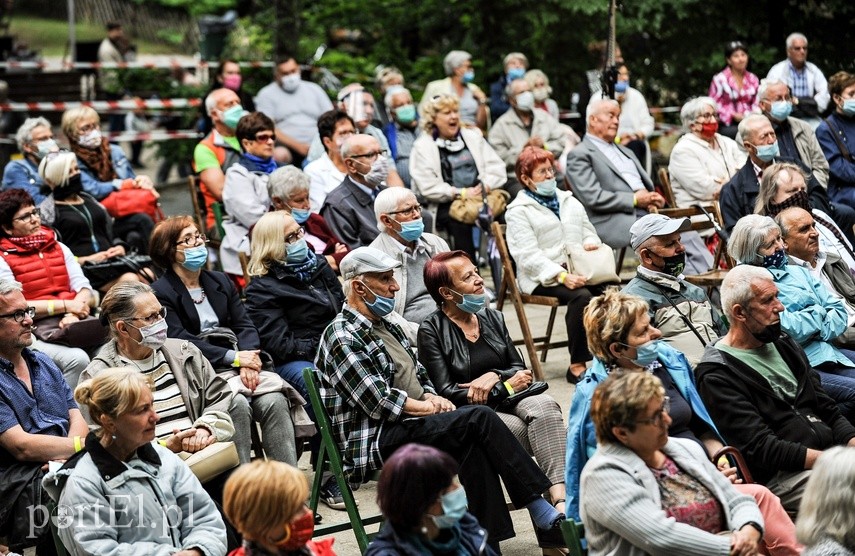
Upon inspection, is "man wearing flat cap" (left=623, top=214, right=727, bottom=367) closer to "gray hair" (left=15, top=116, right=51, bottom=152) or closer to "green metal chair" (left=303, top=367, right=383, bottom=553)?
"green metal chair" (left=303, top=367, right=383, bottom=553)

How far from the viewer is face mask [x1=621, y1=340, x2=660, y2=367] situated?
5379 millimetres

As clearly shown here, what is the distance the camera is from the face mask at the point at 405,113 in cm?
1088

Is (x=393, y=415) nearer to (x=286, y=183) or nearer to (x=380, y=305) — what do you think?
(x=380, y=305)

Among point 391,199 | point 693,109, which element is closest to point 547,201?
point 391,199

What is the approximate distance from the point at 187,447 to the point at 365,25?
9966 millimetres

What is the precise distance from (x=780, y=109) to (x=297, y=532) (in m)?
6.95

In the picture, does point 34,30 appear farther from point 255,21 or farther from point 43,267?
point 43,267

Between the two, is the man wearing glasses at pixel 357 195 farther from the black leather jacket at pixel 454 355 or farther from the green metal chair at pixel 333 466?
the green metal chair at pixel 333 466

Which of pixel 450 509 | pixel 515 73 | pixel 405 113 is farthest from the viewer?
pixel 515 73

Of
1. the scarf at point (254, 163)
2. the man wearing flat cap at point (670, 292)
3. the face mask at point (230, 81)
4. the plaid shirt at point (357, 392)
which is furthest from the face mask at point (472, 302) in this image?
the face mask at point (230, 81)

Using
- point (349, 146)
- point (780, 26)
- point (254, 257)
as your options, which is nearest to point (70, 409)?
point (254, 257)

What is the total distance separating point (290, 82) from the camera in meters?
11.7

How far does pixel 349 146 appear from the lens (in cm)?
859

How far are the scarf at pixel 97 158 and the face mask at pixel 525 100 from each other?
384 cm
